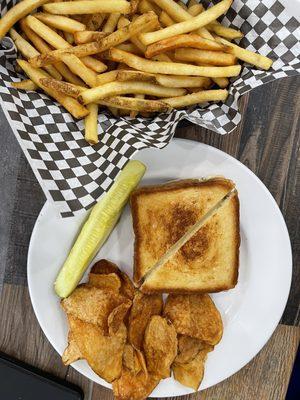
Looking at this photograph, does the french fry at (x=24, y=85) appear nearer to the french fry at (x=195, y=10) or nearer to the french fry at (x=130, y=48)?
the french fry at (x=130, y=48)

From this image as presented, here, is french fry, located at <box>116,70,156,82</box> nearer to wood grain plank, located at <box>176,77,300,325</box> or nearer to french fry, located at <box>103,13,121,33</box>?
french fry, located at <box>103,13,121,33</box>

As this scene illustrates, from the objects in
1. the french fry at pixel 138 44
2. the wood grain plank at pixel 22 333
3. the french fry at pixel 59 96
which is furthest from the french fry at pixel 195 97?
the wood grain plank at pixel 22 333

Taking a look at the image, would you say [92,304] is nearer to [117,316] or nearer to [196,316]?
[117,316]

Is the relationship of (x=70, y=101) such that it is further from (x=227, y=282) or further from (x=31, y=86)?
(x=227, y=282)

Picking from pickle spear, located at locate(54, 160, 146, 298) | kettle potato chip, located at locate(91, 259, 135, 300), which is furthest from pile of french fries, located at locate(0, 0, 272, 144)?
kettle potato chip, located at locate(91, 259, 135, 300)

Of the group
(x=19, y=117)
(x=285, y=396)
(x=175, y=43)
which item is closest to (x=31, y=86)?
(x=19, y=117)

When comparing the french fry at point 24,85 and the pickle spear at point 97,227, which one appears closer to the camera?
the french fry at point 24,85

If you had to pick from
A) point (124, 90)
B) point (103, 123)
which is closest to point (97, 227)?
point (103, 123)
